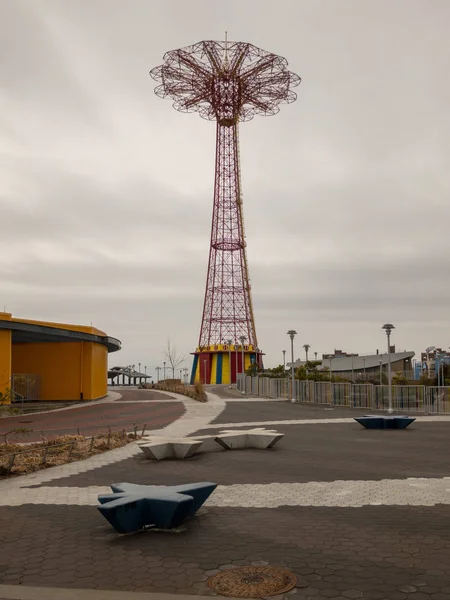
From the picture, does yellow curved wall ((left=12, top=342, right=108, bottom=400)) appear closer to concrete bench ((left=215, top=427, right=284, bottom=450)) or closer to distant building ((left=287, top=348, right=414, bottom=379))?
concrete bench ((left=215, top=427, right=284, bottom=450))

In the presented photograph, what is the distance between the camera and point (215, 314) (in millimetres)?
69562

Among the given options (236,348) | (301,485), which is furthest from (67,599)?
(236,348)

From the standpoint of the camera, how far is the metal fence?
30.1 m

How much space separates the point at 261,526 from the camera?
29.0ft

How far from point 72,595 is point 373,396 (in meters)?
27.9

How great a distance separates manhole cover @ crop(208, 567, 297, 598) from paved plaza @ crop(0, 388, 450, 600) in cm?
14

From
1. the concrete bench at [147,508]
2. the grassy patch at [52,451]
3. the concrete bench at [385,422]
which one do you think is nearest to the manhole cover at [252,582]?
the concrete bench at [147,508]

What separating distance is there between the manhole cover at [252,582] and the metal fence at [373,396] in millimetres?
24847

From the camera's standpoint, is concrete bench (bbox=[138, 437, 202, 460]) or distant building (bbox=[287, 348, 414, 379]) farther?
distant building (bbox=[287, 348, 414, 379])

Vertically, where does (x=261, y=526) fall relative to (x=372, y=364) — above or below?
below

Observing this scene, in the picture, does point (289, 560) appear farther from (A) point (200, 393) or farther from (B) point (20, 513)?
(A) point (200, 393)

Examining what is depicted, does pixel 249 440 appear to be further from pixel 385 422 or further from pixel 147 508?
pixel 147 508

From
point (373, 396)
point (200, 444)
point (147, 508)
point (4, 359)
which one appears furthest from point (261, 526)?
point (4, 359)

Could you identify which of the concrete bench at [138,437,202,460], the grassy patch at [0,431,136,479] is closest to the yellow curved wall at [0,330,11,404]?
the grassy patch at [0,431,136,479]
